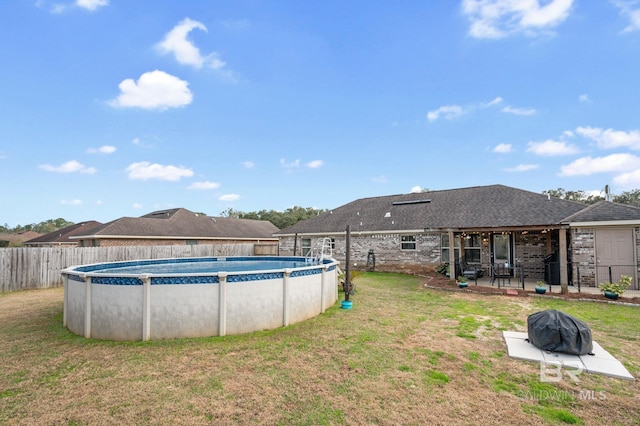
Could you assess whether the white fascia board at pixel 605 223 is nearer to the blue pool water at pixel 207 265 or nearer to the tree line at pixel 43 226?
the blue pool water at pixel 207 265

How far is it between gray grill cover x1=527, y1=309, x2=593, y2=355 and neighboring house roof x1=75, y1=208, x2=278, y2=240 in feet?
59.6

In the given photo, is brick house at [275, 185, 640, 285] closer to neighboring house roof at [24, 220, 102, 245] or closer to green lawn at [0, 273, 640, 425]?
green lawn at [0, 273, 640, 425]

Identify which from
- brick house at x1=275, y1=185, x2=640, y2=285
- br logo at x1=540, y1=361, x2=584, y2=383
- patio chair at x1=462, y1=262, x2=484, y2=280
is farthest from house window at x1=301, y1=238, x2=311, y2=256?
br logo at x1=540, y1=361, x2=584, y2=383

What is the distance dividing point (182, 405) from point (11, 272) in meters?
13.7

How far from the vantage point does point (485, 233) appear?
14.7m

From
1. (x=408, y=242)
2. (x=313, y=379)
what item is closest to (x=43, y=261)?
(x=313, y=379)

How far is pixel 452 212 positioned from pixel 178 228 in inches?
802

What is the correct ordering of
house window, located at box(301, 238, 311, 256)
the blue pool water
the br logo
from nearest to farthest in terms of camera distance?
the br logo < the blue pool water < house window, located at box(301, 238, 311, 256)

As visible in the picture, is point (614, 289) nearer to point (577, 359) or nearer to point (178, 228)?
point (577, 359)

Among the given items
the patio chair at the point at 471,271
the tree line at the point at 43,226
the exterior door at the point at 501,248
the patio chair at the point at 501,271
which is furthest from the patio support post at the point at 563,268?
the tree line at the point at 43,226

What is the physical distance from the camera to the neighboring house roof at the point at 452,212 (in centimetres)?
1258

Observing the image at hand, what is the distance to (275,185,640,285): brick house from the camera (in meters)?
10.9

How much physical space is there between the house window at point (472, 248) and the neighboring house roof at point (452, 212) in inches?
52.1

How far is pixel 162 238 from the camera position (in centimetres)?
2209
